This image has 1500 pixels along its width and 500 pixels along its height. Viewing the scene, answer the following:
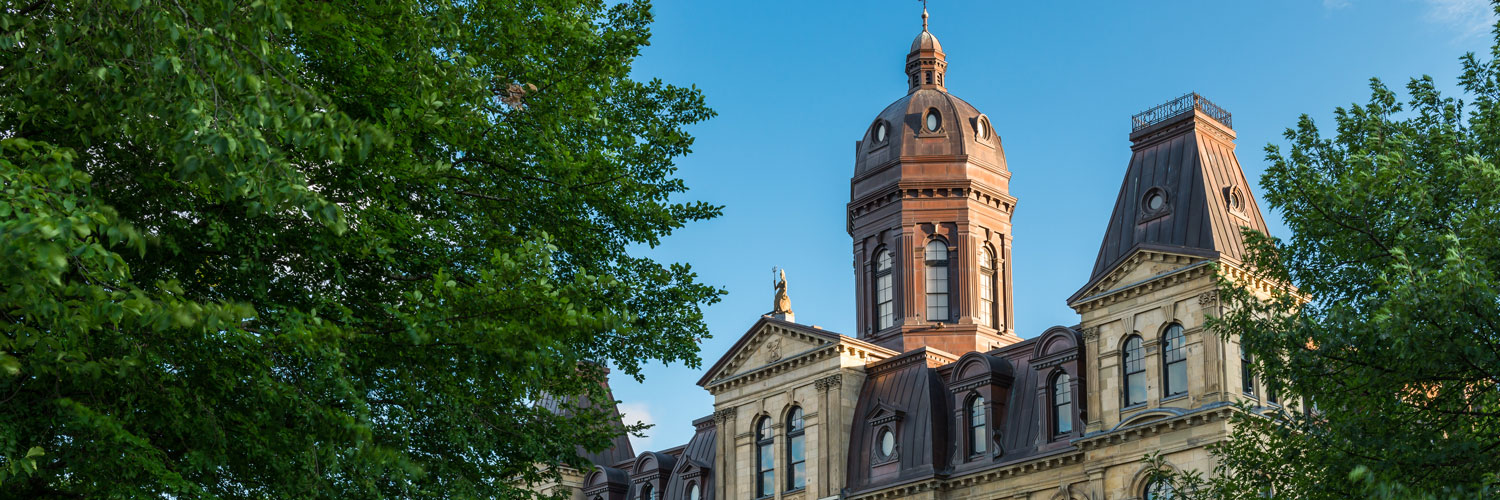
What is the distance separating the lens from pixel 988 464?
1585 inches

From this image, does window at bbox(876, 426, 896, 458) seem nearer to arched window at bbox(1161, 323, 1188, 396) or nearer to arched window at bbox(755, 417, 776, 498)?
arched window at bbox(755, 417, 776, 498)

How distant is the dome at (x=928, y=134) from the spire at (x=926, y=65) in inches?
36.4

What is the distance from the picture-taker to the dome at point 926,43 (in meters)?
53.1

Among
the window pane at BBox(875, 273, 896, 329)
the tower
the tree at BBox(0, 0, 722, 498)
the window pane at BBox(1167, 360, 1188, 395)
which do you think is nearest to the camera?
the tree at BBox(0, 0, 722, 498)

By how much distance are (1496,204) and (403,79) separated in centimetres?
1242

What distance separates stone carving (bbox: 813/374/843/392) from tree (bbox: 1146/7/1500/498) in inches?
846

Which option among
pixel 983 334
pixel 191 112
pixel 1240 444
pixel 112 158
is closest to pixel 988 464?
pixel 983 334

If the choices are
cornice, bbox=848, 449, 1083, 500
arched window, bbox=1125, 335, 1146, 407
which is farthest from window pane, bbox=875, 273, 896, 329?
arched window, bbox=1125, 335, 1146, 407

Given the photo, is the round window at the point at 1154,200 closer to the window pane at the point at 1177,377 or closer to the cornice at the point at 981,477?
the window pane at the point at 1177,377

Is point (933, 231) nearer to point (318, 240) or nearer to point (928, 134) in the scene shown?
point (928, 134)

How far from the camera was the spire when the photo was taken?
173 feet

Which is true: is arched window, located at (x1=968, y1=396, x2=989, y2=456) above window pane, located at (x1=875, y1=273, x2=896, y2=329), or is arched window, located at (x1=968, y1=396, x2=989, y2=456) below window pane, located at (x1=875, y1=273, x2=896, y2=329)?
below

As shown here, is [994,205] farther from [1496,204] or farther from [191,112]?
[191,112]

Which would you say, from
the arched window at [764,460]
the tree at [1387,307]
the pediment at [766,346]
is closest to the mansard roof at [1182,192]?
the pediment at [766,346]
